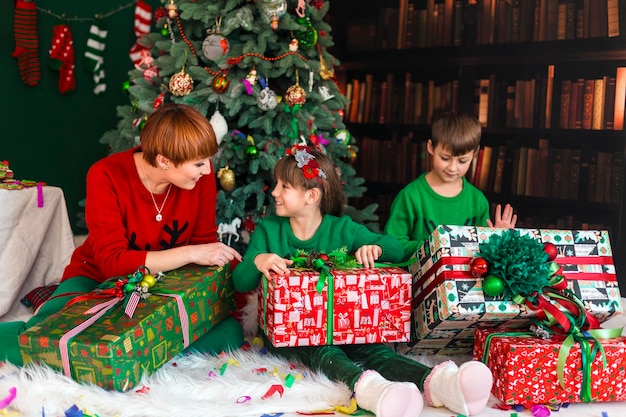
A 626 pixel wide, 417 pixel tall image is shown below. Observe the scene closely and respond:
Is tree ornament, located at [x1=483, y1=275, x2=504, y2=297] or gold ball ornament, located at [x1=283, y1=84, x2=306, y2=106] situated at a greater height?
gold ball ornament, located at [x1=283, y1=84, x2=306, y2=106]

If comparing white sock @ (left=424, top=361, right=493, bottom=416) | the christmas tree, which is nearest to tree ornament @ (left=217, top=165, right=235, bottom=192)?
the christmas tree

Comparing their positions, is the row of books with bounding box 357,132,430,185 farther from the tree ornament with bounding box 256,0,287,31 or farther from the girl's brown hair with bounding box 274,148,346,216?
the girl's brown hair with bounding box 274,148,346,216

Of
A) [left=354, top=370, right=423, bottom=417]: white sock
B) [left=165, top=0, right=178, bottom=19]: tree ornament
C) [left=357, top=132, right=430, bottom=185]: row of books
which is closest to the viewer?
[left=354, top=370, right=423, bottom=417]: white sock

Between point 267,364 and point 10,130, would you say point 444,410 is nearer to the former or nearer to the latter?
point 267,364

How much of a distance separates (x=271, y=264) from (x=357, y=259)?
0.33m

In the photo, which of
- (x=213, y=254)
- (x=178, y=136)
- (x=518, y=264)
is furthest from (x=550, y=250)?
(x=178, y=136)

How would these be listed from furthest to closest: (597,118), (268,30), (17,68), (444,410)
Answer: (17,68)
(597,118)
(268,30)
(444,410)

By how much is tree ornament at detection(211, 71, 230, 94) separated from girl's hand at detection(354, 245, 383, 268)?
1.06m

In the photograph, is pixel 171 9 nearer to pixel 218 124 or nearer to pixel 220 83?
pixel 220 83

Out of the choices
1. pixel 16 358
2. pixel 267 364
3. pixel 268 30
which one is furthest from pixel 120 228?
pixel 268 30

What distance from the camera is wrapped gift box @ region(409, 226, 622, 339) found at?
7.03 ft

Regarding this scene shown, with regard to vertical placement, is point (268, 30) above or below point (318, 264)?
above

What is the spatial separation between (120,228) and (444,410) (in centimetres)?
128

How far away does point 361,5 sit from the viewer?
450cm
